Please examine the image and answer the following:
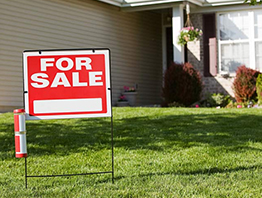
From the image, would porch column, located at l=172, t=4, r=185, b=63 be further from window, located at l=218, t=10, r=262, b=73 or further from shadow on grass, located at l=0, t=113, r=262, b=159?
shadow on grass, located at l=0, t=113, r=262, b=159

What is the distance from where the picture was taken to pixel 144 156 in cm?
556

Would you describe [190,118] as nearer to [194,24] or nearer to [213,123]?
[213,123]

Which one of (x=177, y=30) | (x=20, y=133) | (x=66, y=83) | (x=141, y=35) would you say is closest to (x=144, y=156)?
(x=66, y=83)

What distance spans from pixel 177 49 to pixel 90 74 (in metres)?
9.29

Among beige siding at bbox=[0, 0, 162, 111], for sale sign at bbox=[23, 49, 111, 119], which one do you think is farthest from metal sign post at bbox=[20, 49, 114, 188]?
beige siding at bbox=[0, 0, 162, 111]

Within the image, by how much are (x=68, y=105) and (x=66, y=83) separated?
0.65ft

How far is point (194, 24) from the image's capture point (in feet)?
47.7

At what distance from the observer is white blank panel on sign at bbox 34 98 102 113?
14.1 feet

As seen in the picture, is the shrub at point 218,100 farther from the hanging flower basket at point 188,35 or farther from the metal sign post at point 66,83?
the metal sign post at point 66,83

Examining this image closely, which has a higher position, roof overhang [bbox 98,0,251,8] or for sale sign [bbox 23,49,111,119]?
roof overhang [bbox 98,0,251,8]

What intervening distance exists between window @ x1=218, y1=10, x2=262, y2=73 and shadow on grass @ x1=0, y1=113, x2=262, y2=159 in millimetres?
5281

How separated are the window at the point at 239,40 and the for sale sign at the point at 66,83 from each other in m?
9.94

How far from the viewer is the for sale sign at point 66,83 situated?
4.27m

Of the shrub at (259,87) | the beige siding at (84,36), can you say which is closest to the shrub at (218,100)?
the shrub at (259,87)
